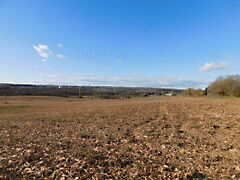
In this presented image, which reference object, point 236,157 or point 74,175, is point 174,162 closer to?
point 236,157

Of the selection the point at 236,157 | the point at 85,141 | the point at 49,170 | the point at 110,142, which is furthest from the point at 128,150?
the point at 236,157

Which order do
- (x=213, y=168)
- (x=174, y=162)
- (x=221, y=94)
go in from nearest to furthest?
(x=213, y=168) < (x=174, y=162) < (x=221, y=94)

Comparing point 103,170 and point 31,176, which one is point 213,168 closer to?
point 103,170

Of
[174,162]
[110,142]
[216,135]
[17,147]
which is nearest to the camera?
[174,162]

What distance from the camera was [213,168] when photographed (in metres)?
5.50

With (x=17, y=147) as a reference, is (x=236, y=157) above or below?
above

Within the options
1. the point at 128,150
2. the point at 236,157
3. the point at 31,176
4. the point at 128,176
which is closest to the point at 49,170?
the point at 31,176

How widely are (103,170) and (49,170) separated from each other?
2.13m

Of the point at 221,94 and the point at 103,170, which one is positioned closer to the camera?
the point at 103,170

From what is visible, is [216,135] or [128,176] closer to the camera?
[128,176]

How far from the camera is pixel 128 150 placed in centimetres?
736

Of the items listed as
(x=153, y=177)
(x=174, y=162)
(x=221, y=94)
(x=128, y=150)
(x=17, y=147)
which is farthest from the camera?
(x=221, y=94)

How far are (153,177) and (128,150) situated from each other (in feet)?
7.85

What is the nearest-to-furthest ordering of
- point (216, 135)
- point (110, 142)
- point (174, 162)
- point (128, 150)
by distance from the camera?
point (174, 162) → point (128, 150) → point (110, 142) → point (216, 135)
